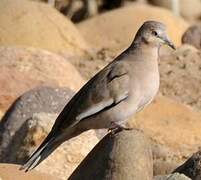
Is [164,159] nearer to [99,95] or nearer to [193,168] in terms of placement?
[193,168]

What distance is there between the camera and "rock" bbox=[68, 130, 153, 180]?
9195mm

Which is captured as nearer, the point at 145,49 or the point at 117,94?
the point at 117,94

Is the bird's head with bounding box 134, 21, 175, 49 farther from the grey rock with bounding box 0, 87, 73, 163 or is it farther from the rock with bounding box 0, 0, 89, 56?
the rock with bounding box 0, 0, 89, 56

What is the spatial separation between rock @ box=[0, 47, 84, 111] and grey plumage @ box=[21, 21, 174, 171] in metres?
3.36

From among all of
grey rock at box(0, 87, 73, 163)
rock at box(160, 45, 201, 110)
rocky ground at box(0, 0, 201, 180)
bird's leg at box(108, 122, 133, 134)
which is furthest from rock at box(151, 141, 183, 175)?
rock at box(160, 45, 201, 110)

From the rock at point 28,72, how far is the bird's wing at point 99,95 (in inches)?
132

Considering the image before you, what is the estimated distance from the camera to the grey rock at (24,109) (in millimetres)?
11773

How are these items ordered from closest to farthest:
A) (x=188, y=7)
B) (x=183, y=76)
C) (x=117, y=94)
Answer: (x=117, y=94)
(x=183, y=76)
(x=188, y=7)

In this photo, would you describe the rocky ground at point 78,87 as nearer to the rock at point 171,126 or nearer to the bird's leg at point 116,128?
the rock at point 171,126

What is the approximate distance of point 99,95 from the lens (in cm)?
988

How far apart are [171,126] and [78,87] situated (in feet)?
4.45

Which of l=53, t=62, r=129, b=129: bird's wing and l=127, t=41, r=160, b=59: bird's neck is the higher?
l=127, t=41, r=160, b=59: bird's neck

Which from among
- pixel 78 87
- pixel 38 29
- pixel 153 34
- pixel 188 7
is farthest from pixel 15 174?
pixel 188 7

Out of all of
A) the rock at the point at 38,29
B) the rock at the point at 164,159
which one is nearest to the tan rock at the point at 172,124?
the rock at the point at 164,159
